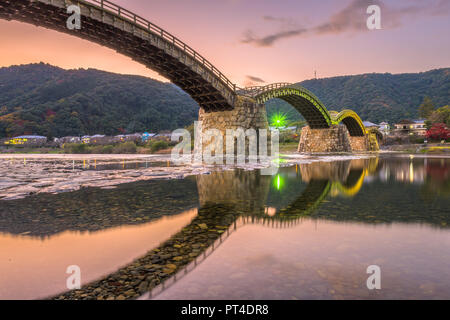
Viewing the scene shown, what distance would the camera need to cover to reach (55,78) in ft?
430


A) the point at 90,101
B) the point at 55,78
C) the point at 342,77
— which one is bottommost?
the point at 90,101

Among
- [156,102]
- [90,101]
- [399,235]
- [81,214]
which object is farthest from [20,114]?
[399,235]

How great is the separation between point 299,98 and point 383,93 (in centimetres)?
12660

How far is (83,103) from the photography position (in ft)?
340

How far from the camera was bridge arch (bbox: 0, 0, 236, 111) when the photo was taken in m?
21.6

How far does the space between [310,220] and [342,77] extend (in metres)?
203

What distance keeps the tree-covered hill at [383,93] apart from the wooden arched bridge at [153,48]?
98.3m

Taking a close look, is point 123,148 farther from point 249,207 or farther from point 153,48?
point 249,207

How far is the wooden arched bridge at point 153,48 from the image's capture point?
21.8m

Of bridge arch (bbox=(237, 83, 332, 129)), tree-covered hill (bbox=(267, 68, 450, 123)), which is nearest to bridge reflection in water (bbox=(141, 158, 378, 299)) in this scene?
bridge arch (bbox=(237, 83, 332, 129))

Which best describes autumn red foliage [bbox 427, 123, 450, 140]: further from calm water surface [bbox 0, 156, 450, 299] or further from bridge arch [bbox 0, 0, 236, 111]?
calm water surface [bbox 0, 156, 450, 299]

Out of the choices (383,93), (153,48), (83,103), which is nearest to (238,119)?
(153,48)

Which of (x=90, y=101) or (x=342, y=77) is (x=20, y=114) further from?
(x=342, y=77)

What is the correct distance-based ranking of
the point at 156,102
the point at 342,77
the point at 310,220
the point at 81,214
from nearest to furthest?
the point at 310,220
the point at 81,214
the point at 156,102
the point at 342,77
